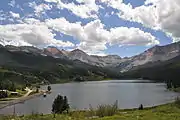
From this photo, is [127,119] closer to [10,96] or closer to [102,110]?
[102,110]

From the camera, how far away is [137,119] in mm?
32562

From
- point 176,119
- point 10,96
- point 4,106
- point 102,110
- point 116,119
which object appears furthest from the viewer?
point 10,96

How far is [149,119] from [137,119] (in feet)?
4.25

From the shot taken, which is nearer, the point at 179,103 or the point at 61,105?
the point at 179,103

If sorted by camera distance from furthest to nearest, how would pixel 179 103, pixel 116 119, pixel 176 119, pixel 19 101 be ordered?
1. pixel 19 101
2. pixel 179 103
3. pixel 116 119
4. pixel 176 119

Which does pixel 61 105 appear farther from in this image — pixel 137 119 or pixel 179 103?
pixel 137 119

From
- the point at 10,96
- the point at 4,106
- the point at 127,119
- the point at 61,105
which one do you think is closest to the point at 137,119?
the point at 127,119

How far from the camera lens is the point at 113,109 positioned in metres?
48.2

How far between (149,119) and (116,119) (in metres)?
3.73

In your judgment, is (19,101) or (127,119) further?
(19,101)

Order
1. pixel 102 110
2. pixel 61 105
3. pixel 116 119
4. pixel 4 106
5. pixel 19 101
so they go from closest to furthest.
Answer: pixel 116 119
pixel 102 110
pixel 61 105
pixel 4 106
pixel 19 101

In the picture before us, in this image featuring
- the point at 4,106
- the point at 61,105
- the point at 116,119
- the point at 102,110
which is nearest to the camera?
the point at 116,119

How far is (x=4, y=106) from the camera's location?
6388 inches

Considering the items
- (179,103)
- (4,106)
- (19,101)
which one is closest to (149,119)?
(179,103)
